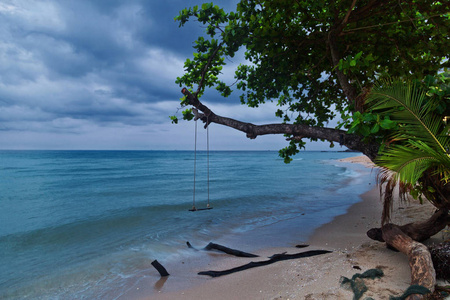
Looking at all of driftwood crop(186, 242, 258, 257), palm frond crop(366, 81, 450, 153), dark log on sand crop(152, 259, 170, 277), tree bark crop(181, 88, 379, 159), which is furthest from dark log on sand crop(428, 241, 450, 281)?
dark log on sand crop(152, 259, 170, 277)

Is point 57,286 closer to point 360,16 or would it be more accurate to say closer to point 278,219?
point 278,219

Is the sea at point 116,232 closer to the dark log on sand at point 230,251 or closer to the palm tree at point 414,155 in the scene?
the dark log on sand at point 230,251

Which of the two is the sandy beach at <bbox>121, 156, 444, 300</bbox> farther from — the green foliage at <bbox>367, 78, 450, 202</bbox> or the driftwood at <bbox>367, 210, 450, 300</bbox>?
the green foliage at <bbox>367, 78, 450, 202</bbox>

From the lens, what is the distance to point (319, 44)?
7.25 meters

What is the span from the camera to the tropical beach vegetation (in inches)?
152

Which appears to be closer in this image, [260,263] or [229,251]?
[260,263]

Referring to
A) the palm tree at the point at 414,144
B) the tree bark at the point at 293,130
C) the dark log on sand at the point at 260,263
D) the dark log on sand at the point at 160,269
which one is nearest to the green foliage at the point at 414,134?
the palm tree at the point at 414,144

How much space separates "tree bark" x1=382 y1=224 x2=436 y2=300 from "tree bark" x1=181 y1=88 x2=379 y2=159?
1.46 metres

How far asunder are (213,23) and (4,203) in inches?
713

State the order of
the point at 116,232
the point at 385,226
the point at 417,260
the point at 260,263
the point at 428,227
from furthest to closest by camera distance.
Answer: the point at 116,232 → the point at 260,263 → the point at 385,226 → the point at 428,227 → the point at 417,260

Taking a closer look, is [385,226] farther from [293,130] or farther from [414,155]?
[293,130]

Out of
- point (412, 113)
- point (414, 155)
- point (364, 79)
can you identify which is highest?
point (364, 79)

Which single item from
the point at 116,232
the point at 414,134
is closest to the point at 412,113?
the point at 414,134

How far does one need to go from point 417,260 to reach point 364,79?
4.86m
